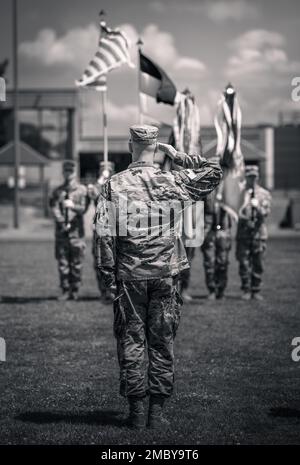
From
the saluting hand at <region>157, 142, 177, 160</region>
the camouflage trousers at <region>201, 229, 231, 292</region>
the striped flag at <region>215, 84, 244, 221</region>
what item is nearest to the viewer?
the saluting hand at <region>157, 142, 177, 160</region>

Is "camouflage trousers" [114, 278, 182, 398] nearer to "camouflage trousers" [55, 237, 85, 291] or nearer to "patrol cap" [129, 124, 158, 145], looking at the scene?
"patrol cap" [129, 124, 158, 145]

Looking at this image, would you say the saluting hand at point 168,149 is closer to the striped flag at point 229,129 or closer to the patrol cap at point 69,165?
the striped flag at point 229,129

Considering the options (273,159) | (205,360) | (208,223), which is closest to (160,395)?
(205,360)

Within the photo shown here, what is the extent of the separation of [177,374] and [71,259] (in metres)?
5.72

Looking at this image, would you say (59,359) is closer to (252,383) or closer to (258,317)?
(252,383)

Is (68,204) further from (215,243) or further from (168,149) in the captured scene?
(168,149)

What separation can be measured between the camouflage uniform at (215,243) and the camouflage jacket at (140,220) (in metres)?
7.26

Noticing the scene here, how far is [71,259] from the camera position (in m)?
13.3

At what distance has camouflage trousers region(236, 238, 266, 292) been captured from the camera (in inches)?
Answer: 523

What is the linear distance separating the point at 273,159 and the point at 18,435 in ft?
245

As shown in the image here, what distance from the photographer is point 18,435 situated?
5.82 m

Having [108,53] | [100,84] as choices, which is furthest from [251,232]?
[108,53]

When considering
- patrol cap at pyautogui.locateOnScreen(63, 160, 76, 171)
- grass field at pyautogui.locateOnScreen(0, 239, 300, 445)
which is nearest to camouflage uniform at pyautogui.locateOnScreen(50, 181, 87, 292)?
patrol cap at pyautogui.locateOnScreen(63, 160, 76, 171)

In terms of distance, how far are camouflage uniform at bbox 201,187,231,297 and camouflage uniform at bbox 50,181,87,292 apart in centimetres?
213
